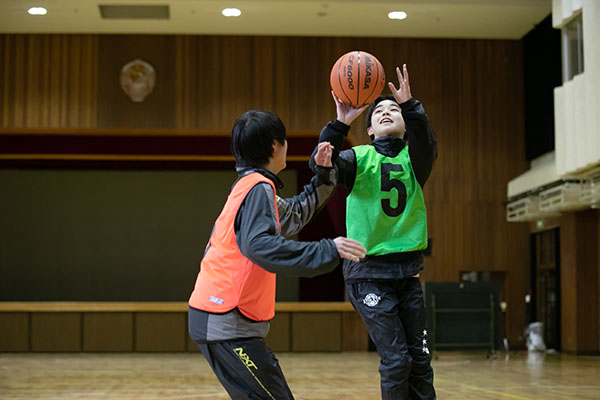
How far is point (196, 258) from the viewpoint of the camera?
546 inches

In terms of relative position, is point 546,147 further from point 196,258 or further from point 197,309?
point 197,309

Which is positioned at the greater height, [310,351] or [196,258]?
[196,258]

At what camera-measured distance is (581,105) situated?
8.75m

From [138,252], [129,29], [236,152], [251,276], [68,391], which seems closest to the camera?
[251,276]

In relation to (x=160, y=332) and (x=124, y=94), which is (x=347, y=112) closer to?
(x=124, y=94)

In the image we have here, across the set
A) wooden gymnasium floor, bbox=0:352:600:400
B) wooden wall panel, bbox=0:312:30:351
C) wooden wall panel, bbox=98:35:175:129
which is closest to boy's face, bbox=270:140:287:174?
wooden gymnasium floor, bbox=0:352:600:400

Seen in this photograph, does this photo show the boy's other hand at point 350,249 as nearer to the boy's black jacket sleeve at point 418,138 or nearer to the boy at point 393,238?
the boy at point 393,238

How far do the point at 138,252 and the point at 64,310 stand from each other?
2.50 meters

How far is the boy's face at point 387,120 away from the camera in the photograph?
3.33m

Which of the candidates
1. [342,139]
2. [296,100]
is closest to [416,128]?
[342,139]

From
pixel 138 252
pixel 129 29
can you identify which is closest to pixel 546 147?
pixel 129 29

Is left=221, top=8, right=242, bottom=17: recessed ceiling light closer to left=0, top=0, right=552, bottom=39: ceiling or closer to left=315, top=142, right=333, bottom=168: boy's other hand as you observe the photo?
left=0, top=0, right=552, bottom=39: ceiling

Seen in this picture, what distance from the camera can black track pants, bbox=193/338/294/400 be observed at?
2188mm

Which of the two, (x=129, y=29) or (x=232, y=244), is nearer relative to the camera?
(x=232, y=244)
